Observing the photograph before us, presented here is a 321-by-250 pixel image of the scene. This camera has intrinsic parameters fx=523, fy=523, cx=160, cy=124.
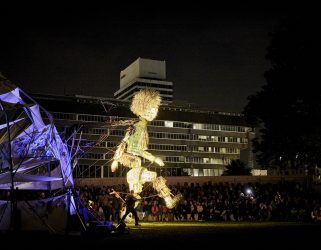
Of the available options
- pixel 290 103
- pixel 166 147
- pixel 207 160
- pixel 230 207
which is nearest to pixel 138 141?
pixel 230 207

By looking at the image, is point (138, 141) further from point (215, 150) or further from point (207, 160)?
point (215, 150)

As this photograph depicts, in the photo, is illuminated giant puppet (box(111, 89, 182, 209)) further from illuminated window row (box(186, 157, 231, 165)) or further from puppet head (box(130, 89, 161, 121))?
illuminated window row (box(186, 157, 231, 165))

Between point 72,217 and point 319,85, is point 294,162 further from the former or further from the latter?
point 72,217

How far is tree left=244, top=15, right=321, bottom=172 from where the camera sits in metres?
30.5

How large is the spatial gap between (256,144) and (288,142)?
2.83 metres

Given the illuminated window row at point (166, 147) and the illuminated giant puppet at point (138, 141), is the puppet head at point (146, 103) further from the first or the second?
the illuminated window row at point (166, 147)

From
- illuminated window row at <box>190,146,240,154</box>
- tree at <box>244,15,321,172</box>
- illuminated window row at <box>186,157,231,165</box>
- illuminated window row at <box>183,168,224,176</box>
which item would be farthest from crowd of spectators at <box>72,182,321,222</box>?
illuminated window row at <box>190,146,240,154</box>

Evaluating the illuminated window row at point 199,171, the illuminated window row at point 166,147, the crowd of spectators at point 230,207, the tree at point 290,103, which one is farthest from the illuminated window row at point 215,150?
the crowd of spectators at point 230,207

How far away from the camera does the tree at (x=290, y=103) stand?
100ft

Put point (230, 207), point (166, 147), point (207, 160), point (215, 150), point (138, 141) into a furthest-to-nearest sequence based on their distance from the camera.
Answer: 1. point (215, 150)
2. point (207, 160)
3. point (166, 147)
4. point (230, 207)
5. point (138, 141)

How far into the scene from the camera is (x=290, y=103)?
3178 centimetres

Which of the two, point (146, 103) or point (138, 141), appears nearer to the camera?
point (146, 103)

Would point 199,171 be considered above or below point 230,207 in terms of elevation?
above

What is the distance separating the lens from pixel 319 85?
98.5 feet
